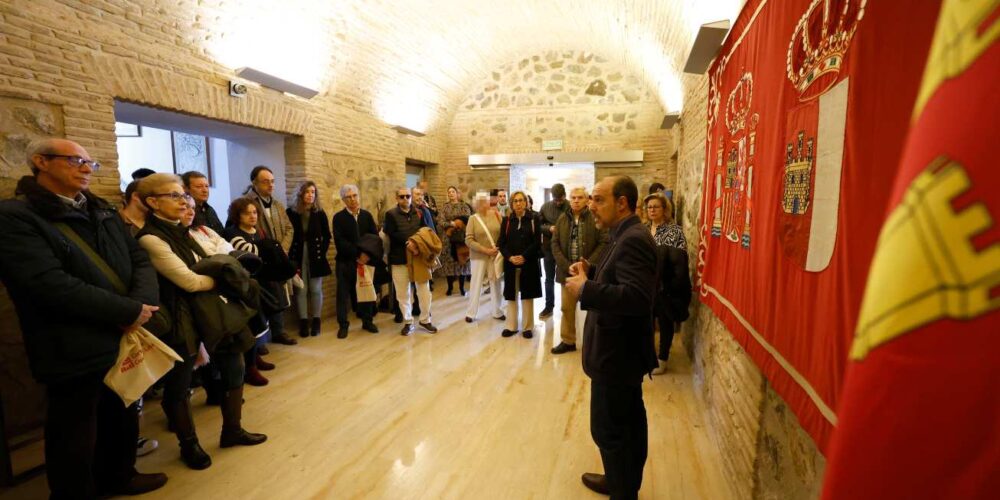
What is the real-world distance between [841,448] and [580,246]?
13.3ft

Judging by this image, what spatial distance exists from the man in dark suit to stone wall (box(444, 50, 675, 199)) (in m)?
6.59

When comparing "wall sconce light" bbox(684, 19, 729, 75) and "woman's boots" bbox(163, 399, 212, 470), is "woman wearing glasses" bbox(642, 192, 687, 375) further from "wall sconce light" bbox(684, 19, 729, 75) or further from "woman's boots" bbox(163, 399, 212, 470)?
"woman's boots" bbox(163, 399, 212, 470)

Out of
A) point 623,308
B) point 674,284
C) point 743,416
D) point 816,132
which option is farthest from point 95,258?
point 674,284

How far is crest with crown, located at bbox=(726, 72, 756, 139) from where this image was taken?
2.18m

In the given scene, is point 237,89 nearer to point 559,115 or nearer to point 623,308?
point 623,308

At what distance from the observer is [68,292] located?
1.92m

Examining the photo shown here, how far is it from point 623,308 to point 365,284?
403 cm

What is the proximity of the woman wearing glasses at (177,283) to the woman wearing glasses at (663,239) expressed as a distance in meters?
3.28

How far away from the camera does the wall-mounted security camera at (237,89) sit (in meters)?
4.55

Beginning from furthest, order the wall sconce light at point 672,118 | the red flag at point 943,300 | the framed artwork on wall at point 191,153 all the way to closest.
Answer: the framed artwork on wall at point 191,153 → the wall sconce light at point 672,118 → the red flag at point 943,300

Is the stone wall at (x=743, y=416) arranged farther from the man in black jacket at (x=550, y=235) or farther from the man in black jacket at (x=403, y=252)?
the man in black jacket at (x=403, y=252)

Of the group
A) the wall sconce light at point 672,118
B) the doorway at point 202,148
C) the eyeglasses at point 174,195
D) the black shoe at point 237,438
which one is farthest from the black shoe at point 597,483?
the doorway at point 202,148

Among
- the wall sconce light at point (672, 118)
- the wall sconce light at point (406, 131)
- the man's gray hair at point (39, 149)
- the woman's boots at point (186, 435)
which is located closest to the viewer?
the man's gray hair at point (39, 149)

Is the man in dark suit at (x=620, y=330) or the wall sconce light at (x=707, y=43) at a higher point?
the wall sconce light at (x=707, y=43)
